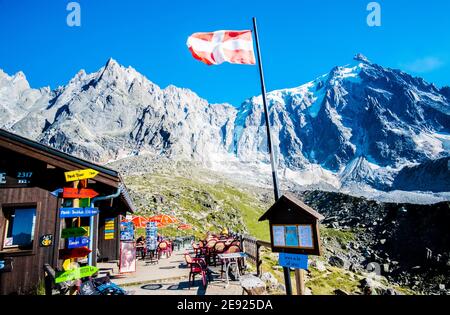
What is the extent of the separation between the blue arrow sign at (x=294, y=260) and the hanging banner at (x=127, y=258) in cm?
800

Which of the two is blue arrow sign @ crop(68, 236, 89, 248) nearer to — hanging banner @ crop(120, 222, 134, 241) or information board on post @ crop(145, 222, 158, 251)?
information board on post @ crop(145, 222, 158, 251)

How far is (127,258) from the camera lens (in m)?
12.4

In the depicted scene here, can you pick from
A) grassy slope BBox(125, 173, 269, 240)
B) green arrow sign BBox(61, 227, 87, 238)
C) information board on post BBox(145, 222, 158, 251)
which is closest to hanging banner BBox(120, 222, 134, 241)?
information board on post BBox(145, 222, 158, 251)

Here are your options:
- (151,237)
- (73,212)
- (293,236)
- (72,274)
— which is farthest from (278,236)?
(151,237)

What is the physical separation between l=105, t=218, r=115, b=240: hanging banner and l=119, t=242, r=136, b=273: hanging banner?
509cm

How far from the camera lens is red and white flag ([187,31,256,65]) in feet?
30.3

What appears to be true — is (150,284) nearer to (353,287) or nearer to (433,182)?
(353,287)

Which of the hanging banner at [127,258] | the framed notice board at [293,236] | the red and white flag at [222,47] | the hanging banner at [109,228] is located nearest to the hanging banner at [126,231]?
the hanging banner at [109,228]

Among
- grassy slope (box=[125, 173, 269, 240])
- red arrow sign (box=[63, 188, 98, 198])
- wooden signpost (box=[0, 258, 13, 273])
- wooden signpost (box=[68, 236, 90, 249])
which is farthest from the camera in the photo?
grassy slope (box=[125, 173, 269, 240])

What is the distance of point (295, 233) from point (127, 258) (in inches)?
339

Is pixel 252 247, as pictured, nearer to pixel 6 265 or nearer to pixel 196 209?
pixel 6 265

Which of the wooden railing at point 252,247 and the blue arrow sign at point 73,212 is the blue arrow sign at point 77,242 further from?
the wooden railing at point 252,247
